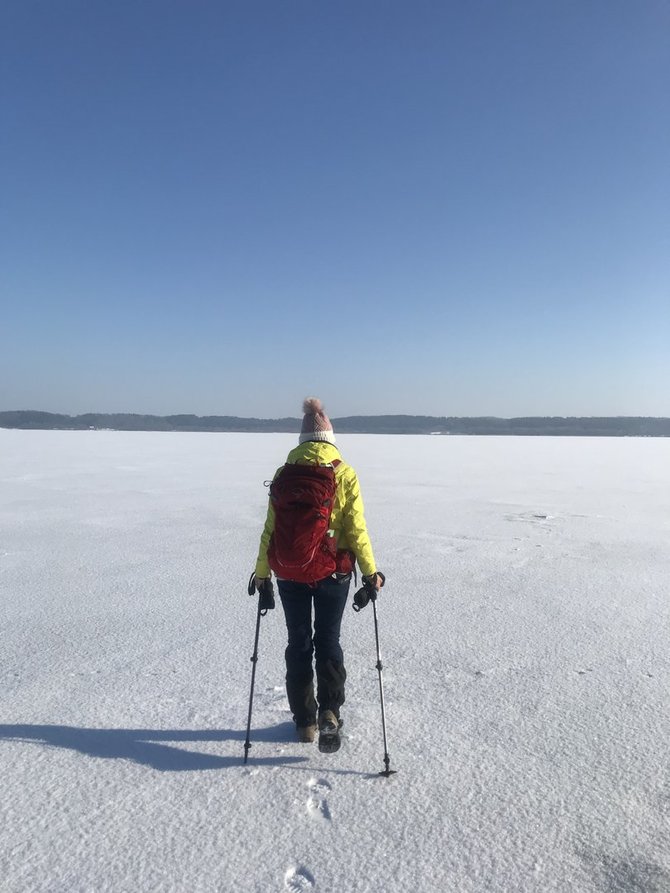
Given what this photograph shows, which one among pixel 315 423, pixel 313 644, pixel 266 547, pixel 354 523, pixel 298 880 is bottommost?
pixel 298 880

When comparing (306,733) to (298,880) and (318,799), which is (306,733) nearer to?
(318,799)

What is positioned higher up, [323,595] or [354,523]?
[354,523]

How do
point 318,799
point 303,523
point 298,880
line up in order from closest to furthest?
1. point 298,880
2. point 318,799
3. point 303,523

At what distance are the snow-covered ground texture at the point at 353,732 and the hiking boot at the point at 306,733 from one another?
9 cm

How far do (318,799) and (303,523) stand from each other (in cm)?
116

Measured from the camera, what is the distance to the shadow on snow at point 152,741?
2924 millimetres

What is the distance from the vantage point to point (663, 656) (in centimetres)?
418

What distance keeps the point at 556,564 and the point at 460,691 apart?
3.51 m

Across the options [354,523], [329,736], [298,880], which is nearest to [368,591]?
[354,523]

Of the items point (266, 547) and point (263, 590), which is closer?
point (266, 547)

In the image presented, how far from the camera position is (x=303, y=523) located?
2.88 m

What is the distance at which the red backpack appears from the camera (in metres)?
2.87

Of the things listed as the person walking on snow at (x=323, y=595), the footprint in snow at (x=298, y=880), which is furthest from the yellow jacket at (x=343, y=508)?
the footprint in snow at (x=298, y=880)

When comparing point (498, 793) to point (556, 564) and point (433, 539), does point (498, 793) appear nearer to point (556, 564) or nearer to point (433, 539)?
point (556, 564)
